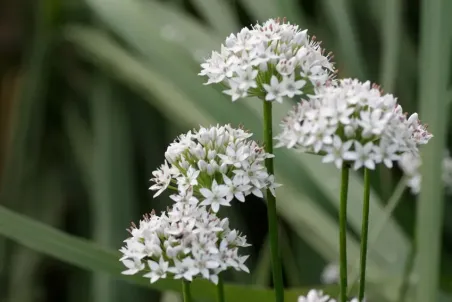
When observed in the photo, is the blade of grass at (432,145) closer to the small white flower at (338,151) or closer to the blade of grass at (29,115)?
the small white flower at (338,151)

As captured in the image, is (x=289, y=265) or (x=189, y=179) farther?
(x=289, y=265)

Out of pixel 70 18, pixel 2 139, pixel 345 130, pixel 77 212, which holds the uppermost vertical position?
pixel 70 18

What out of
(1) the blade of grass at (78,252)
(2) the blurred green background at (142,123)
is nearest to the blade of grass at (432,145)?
(2) the blurred green background at (142,123)

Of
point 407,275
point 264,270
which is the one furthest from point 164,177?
point 264,270

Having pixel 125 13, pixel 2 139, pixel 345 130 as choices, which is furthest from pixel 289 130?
pixel 2 139

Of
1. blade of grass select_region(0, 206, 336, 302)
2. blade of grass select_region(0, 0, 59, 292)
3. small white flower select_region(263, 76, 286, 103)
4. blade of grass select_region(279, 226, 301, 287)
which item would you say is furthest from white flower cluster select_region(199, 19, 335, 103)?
blade of grass select_region(0, 0, 59, 292)

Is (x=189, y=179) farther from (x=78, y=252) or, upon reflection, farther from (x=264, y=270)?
(x=264, y=270)

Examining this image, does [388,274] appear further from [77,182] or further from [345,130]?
[77,182]

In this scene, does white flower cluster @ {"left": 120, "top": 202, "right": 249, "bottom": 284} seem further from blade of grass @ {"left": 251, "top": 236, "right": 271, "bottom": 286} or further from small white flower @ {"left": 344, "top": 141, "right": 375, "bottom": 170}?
blade of grass @ {"left": 251, "top": 236, "right": 271, "bottom": 286}
